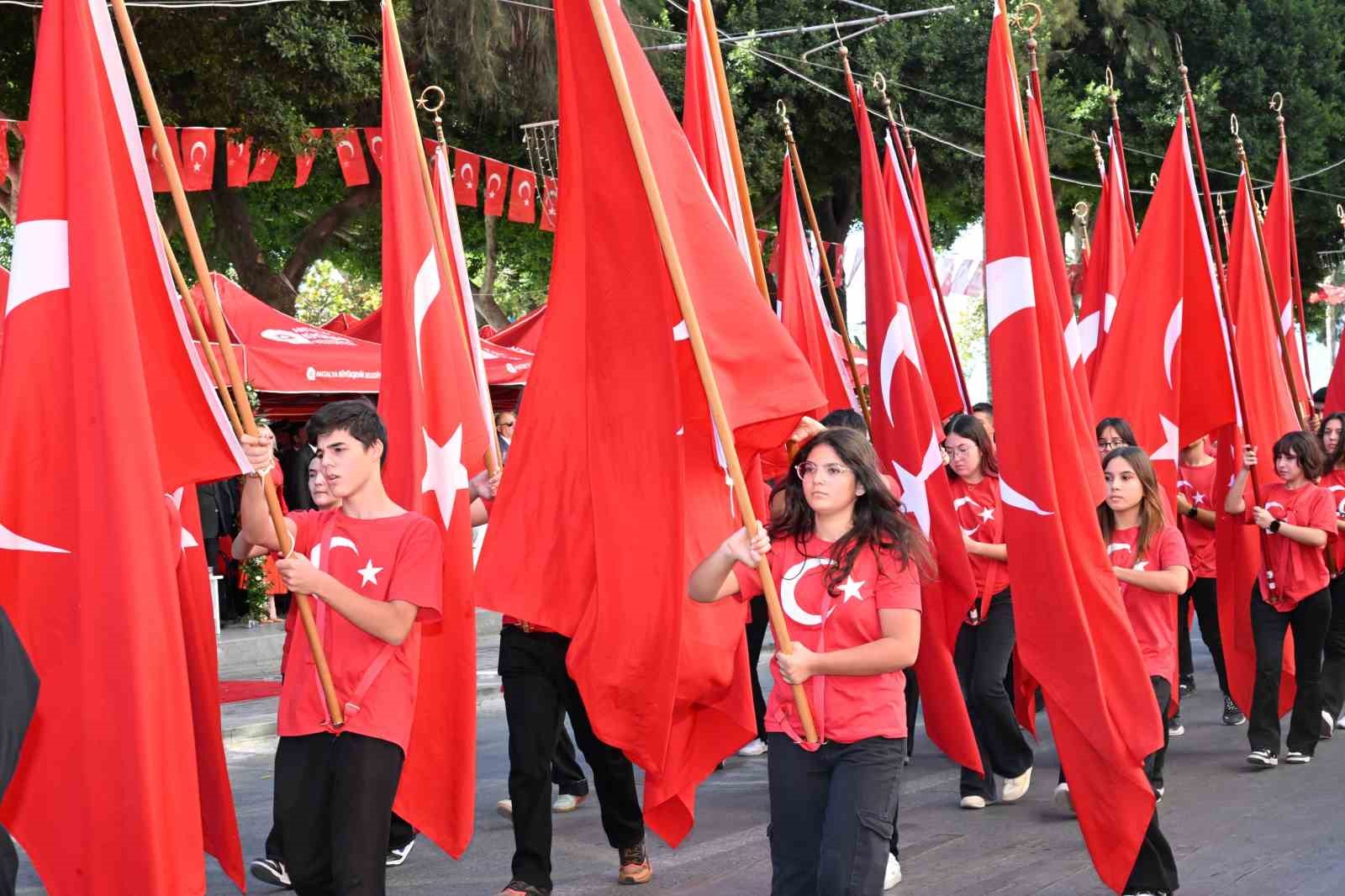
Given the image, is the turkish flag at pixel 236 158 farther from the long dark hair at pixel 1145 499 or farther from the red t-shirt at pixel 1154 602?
the red t-shirt at pixel 1154 602

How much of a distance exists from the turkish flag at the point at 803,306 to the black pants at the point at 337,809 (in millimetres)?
5535

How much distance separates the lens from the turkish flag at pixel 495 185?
20.2 m

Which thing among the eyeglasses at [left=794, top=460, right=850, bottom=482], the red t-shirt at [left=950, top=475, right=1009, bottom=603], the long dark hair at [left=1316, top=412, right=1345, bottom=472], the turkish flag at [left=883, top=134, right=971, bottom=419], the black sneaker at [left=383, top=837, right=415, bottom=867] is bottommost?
the black sneaker at [left=383, top=837, right=415, bottom=867]

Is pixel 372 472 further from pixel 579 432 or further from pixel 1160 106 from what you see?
pixel 1160 106

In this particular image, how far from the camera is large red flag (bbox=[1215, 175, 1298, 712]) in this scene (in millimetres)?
9547

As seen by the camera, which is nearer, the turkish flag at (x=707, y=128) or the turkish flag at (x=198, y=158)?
the turkish flag at (x=707, y=128)

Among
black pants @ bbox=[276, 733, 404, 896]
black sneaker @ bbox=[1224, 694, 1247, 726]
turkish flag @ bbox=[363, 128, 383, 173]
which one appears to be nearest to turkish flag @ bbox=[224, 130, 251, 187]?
turkish flag @ bbox=[363, 128, 383, 173]

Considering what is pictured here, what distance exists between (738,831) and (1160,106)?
22177 mm

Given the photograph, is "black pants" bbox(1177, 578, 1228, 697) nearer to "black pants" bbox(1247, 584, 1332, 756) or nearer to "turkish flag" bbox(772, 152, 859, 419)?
"black pants" bbox(1247, 584, 1332, 756)

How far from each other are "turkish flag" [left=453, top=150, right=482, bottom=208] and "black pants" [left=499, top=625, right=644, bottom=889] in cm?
1371

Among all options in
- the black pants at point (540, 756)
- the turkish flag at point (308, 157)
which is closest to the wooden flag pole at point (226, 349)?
the black pants at point (540, 756)

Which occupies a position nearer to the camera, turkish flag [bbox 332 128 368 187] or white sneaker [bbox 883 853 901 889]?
white sneaker [bbox 883 853 901 889]

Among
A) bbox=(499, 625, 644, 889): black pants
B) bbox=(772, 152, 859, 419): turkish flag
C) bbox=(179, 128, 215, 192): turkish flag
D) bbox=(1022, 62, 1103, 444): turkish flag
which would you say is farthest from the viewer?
bbox=(179, 128, 215, 192): turkish flag

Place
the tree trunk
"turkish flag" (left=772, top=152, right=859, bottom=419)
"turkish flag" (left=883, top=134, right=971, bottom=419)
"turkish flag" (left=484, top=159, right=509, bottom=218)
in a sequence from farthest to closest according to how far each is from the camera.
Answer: the tree trunk < "turkish flag" (left=484, top=159, right=509, bottom=218) < "turkish flag" (left=772, top=152, right=859, bottom=419) < "turkish flag" (left=883, top=134, right=971, bottom=419)
